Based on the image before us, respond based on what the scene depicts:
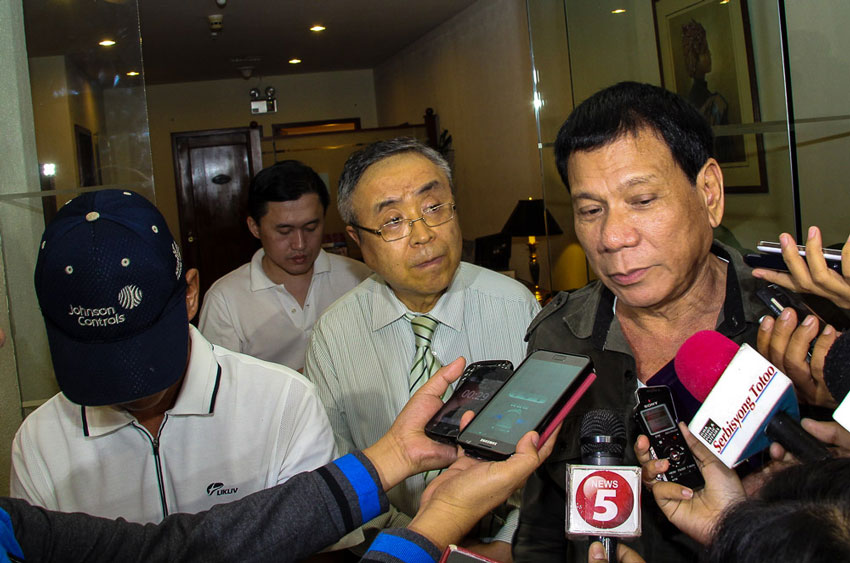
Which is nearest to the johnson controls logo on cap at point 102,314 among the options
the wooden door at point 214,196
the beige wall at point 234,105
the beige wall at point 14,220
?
the beige wall at point 14,220

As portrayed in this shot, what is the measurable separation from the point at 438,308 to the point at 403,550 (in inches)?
41.4

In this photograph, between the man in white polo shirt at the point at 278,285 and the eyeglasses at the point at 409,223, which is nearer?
the eyeglasses at the point at 409,223

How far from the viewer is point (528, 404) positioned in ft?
3.59

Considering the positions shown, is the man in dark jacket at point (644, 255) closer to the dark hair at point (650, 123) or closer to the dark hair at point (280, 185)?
the dark hair at point (650, 123)

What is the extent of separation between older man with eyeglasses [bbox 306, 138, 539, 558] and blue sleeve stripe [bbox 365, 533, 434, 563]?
87cm

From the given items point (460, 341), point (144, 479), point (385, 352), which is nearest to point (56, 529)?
point (144, 479)

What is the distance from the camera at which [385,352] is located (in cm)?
198

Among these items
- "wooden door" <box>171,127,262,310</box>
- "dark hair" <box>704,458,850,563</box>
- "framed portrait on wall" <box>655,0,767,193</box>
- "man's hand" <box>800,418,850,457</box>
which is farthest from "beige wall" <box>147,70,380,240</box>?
"dark hair" <box>704,458,850,563</box>

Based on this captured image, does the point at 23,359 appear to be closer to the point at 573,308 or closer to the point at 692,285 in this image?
the point at 573,308

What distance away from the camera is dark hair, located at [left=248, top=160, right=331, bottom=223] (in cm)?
314

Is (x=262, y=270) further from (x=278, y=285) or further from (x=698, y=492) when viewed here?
(x=698, y=492)

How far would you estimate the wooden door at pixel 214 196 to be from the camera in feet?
31.8

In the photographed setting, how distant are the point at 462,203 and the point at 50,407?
281 inches

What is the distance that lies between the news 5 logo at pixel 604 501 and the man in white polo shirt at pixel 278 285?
2.26 m
